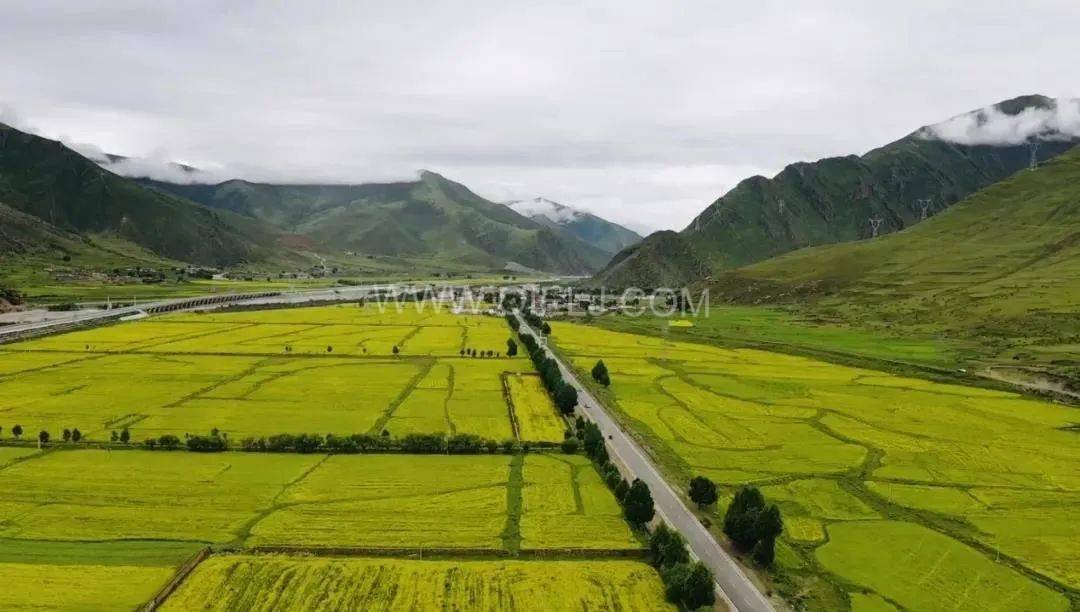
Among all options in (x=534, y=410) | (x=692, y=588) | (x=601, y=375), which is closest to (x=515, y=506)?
(x=692, y=588)

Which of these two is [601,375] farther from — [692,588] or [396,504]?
[692,588]

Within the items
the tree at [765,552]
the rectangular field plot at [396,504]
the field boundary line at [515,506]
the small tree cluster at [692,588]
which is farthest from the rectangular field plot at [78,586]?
the tree at [765,552]

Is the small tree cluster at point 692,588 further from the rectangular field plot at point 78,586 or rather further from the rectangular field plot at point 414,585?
the rectangular field plot at point 78,586

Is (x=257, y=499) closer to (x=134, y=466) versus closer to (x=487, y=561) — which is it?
(x=134, y=466)

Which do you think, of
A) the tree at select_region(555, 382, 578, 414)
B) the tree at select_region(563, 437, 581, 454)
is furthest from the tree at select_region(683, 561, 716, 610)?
the tree at select_region(555, 382, 578, 414)

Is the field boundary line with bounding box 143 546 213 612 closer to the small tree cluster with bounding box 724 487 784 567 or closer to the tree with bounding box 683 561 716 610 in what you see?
the tree with bounding box 683 561 716 610

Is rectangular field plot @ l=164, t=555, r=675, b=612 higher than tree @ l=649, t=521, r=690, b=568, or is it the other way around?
tree @ l=649, t=521, r=690, b=568
